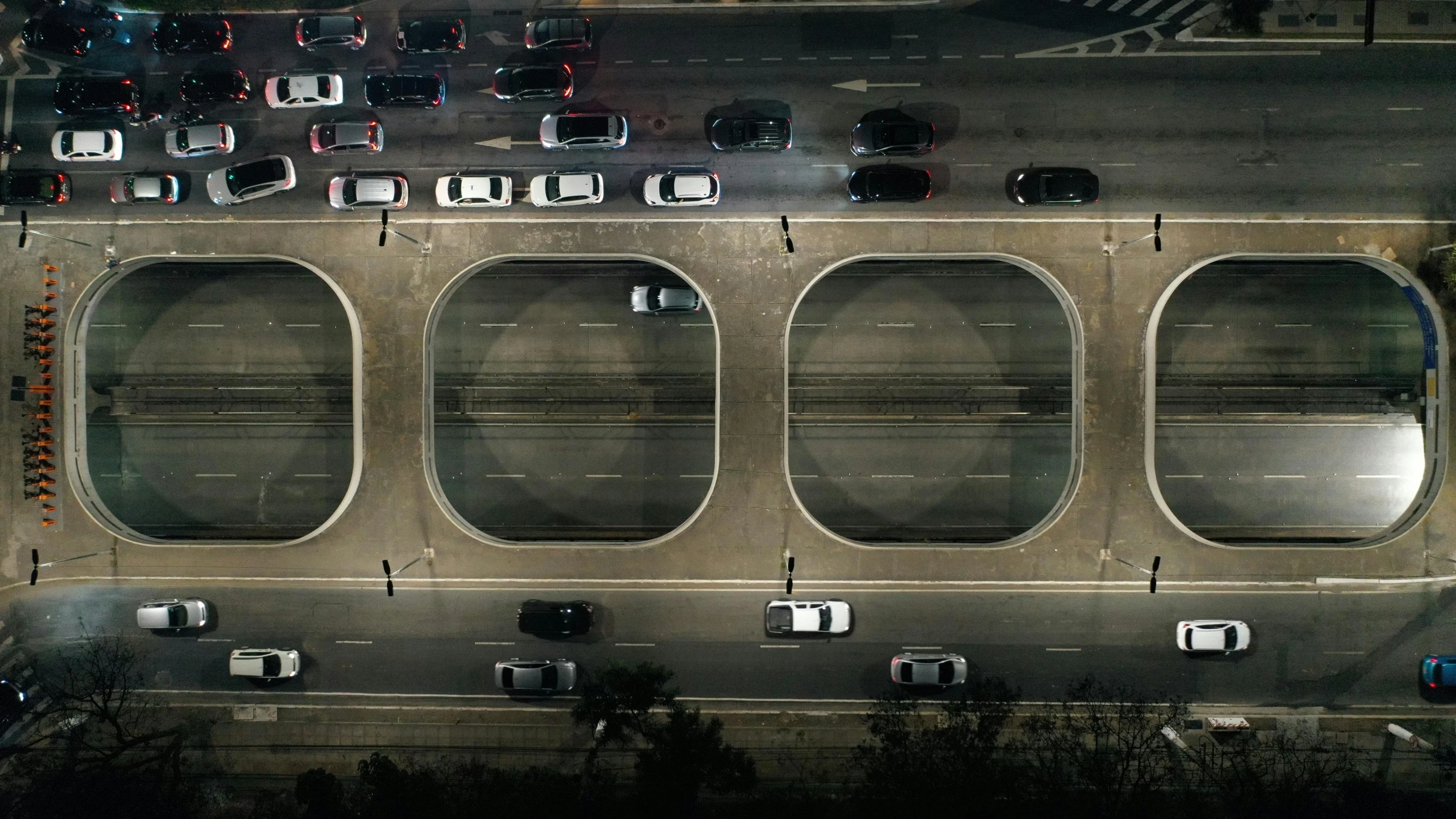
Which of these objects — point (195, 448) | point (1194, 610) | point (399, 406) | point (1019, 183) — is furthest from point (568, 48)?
point (1194, 610)

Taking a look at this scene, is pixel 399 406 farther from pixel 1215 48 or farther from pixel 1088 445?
pixel 1215 48

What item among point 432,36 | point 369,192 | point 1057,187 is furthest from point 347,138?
point 1057,187

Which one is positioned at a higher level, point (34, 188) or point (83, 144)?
point (83, 144)

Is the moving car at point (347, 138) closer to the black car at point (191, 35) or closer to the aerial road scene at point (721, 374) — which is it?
the aerial road scene at point (721, 374)

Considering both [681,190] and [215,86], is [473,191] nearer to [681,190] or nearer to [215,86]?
[681,190]

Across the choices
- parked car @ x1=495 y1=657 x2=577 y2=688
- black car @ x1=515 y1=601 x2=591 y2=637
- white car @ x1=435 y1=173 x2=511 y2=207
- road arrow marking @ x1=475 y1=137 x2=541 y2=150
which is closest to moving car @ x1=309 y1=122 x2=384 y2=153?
white car @ x1=435 y1=173 x2=511 y2=207

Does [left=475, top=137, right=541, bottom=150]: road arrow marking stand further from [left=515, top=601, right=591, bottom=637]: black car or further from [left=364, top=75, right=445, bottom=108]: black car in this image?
[left=515, top=601, right=591, bottom=637]: black car

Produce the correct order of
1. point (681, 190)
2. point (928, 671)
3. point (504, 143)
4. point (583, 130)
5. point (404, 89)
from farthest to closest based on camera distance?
point (504, 143), point (404, 89), point (583, 130), point (681, 190), point (928, 671)
